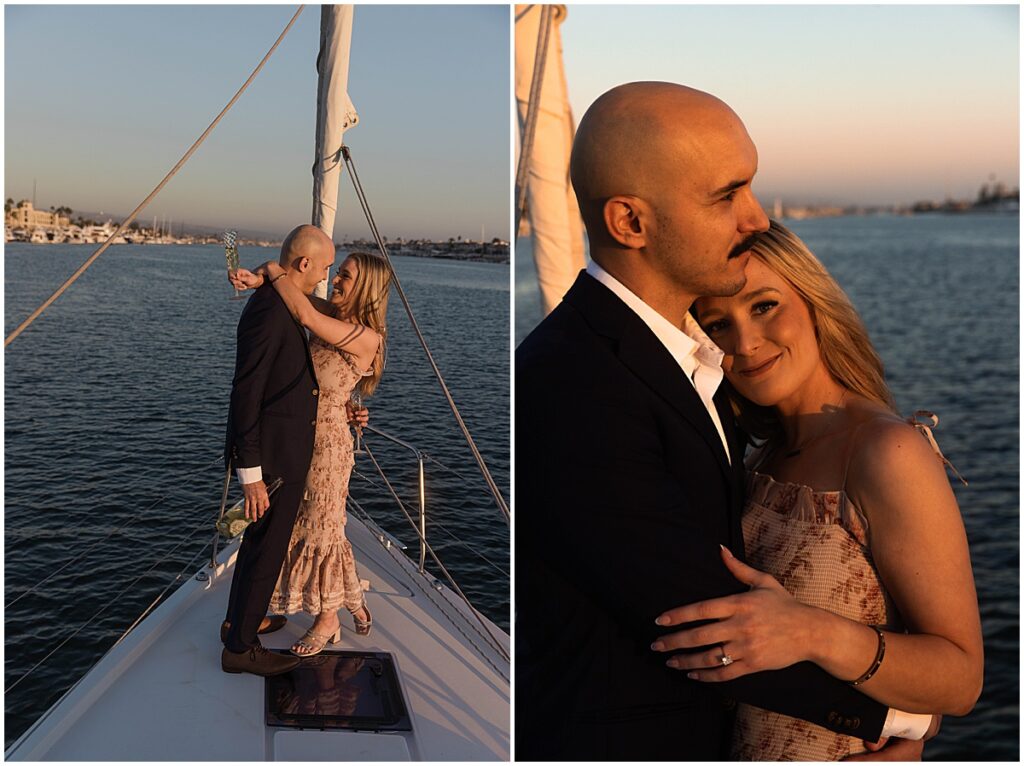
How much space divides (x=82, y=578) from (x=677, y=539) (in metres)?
8.65

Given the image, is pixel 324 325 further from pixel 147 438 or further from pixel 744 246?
pixel 147 438

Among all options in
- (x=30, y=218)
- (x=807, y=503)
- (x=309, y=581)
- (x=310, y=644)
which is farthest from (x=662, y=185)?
(x=30, y=218)

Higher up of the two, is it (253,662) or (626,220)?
(626,220)

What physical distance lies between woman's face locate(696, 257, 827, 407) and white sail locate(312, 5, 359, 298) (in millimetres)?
1655

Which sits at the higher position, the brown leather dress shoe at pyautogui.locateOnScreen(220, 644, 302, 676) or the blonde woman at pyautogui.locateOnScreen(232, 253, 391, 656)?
the blonde woman at pyautogui.locateOnScreen(232, 253, 391, 656)

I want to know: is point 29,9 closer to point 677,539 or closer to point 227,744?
point 227,744

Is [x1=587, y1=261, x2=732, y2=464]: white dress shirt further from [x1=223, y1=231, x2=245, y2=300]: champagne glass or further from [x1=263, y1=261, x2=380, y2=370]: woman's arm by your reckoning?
[x1=223, y1=231, x2=245, y2=300]: champagne glass

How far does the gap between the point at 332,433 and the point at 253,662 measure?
2.66 feet

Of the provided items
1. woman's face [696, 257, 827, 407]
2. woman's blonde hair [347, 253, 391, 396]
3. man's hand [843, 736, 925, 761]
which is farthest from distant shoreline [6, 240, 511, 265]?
man's hand [843, 736, 925, 761]

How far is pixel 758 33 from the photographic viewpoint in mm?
6219

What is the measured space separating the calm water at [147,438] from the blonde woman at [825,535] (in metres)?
1.75

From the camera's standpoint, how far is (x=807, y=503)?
175 cm

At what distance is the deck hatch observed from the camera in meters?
2.90

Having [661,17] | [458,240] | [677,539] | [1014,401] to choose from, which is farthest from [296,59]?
[1014,401]
